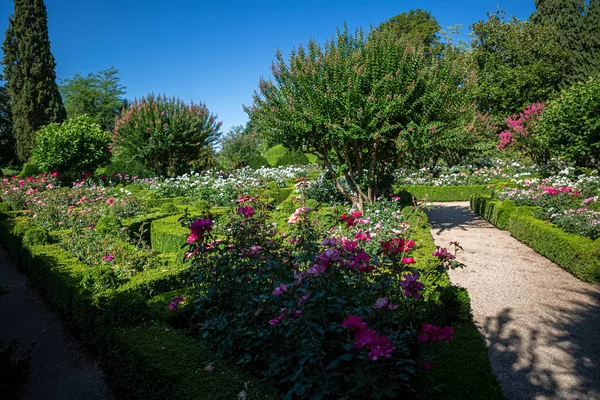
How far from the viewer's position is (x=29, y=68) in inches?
1003

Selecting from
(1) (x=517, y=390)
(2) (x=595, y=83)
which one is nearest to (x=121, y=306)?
(1) (x=517, y=390)

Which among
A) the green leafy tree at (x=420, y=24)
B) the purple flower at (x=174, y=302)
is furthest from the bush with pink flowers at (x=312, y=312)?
the green leafy tree at (x=420, y=24)

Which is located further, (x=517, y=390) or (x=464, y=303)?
(x=464, y=303)

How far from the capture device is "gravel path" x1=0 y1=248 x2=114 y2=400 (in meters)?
4.07

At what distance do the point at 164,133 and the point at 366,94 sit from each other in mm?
12128

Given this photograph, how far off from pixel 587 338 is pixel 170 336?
4.59 metres

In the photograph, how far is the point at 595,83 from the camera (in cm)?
1235

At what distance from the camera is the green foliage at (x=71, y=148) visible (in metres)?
17.8

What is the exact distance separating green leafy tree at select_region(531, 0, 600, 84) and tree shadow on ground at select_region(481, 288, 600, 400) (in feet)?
76.8

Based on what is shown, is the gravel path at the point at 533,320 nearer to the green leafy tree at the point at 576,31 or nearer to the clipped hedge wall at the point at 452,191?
the clipped hedge wall at the point at 452,191

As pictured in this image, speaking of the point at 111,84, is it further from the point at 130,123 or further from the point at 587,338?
the point at 587,338

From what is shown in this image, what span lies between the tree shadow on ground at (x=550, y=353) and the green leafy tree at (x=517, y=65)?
21424 mm

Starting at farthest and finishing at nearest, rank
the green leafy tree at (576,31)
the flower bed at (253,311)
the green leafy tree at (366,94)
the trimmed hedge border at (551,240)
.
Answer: the green leafy tree at (576,31) < the green leafy tree at (366,94) < the trimmed hedge border at (551,240) < the flower bed at (253,311)

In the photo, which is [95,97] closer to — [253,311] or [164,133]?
[164,133]
